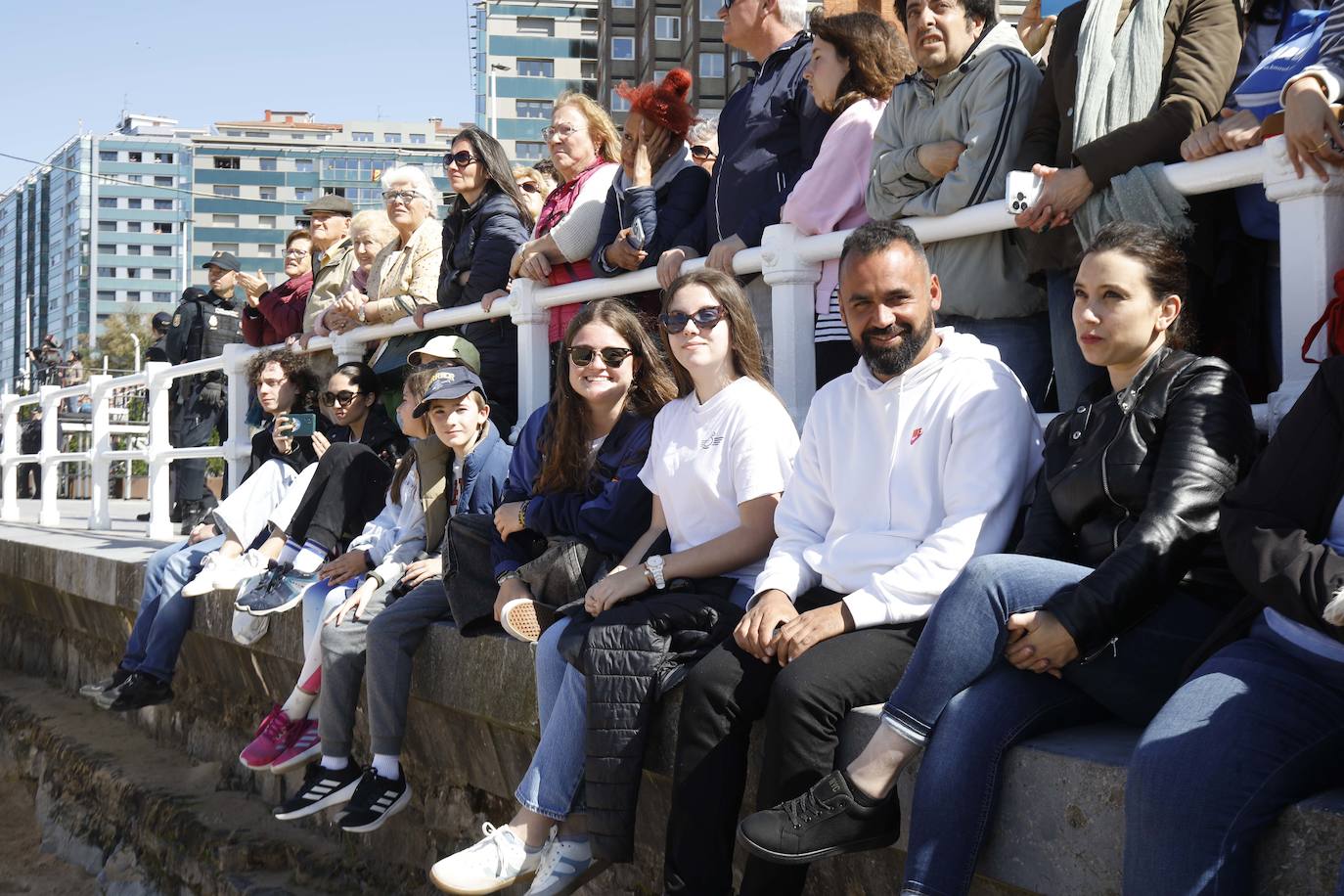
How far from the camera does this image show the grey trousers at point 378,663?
14.7 feet

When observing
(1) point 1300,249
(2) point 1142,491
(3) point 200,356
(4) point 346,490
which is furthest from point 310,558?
(3) point 200,356

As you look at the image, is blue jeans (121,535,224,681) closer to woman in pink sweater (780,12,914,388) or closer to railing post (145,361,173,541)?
railing post (145,361,173,541)

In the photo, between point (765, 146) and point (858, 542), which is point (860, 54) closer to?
point (765, 146)

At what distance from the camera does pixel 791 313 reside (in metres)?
4.18

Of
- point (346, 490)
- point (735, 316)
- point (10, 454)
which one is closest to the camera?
point (735, 316)

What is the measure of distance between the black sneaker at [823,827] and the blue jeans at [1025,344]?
5.12 feet

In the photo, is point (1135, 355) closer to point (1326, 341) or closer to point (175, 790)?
point (1326, 341)

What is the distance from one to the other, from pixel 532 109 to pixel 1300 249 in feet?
348

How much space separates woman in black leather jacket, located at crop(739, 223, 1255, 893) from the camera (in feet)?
8.25

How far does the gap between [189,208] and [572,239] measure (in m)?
134

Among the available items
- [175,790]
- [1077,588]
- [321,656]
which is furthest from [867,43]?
[175,790]

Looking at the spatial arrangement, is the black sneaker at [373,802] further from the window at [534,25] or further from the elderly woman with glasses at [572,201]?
the window at [534,25]

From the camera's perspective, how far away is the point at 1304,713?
7.34 feet

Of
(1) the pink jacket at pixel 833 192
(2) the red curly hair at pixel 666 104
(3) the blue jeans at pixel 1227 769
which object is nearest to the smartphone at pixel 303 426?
(2) the red curly hair at pixel 666 104
